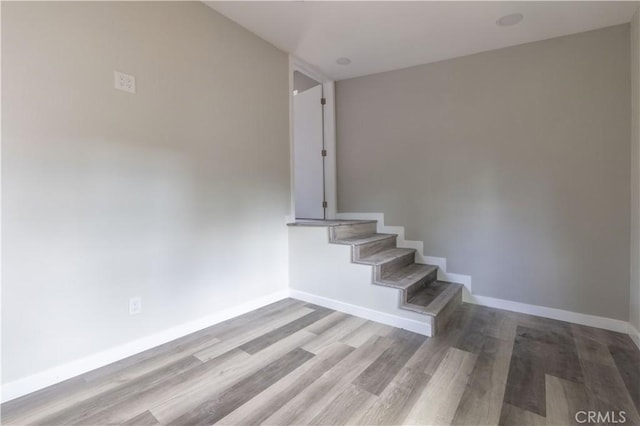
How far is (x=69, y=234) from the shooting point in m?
1.68

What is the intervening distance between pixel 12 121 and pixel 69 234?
2.10ft

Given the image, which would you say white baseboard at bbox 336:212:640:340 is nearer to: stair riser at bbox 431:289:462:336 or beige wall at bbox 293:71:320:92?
stair riser at bbox 431:289:462:336

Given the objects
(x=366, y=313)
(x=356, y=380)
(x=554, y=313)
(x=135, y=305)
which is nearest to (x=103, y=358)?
(x=135, y=305)

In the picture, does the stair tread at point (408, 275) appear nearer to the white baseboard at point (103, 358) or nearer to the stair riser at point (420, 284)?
the stair riser at point (420, 284)

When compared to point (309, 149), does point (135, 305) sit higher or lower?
lower

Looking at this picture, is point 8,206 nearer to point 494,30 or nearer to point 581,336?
point 494,30

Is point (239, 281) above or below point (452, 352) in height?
above

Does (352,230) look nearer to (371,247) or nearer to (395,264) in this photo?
(371,247)

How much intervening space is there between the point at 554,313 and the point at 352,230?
1993 millimetres

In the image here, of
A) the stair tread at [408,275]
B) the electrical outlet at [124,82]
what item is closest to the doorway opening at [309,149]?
the stair tread at [408,275]

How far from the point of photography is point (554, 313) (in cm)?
262

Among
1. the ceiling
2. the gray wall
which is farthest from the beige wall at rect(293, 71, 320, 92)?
the ceiling

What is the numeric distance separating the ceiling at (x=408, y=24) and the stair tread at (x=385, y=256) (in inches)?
82.5

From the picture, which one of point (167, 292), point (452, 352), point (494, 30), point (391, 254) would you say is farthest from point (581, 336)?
point (167, 292)
